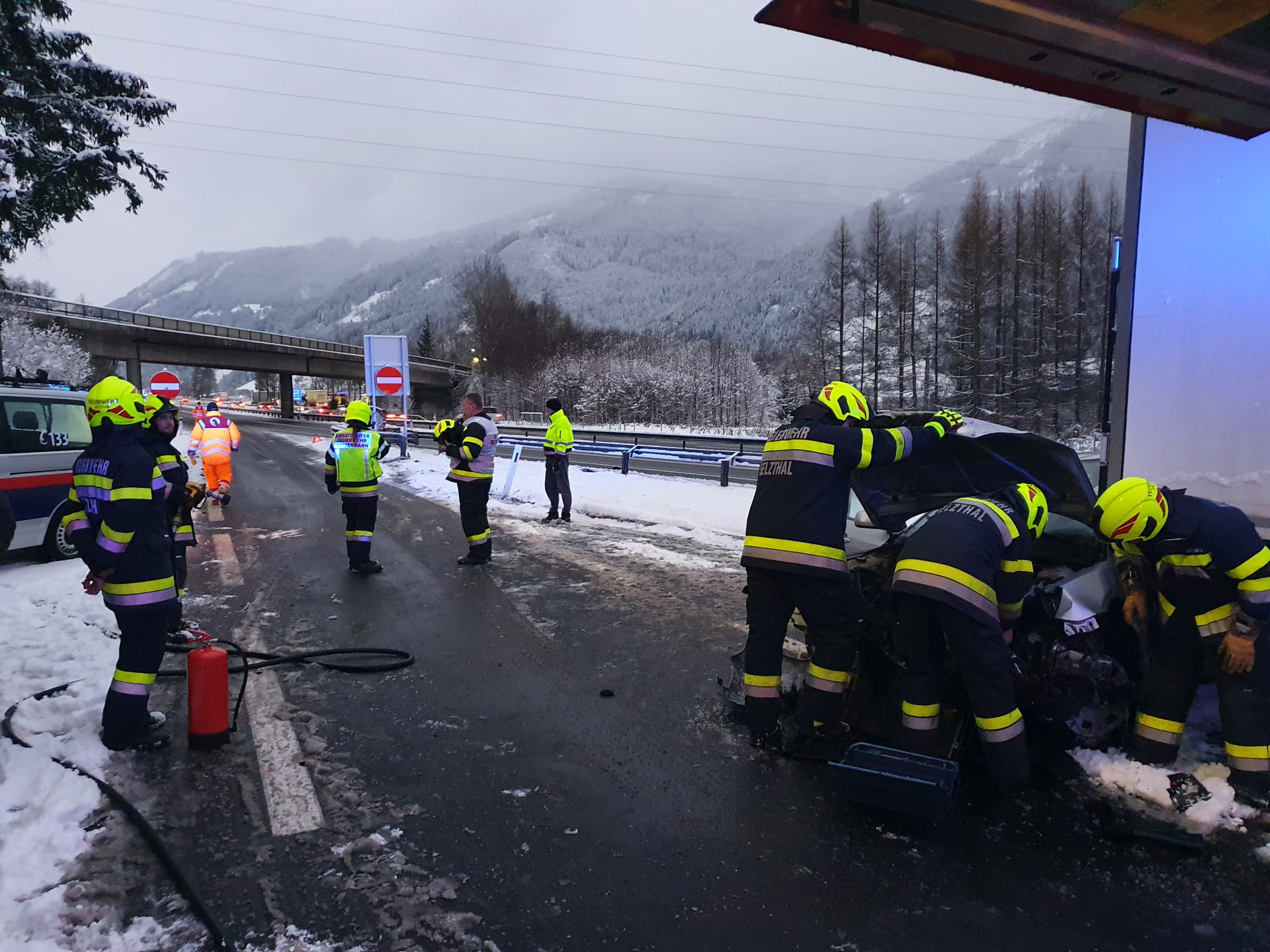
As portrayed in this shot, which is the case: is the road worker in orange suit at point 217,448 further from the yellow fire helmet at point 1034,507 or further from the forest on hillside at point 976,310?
the forest on hillside at point 976,310

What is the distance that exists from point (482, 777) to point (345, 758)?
2.49 feet

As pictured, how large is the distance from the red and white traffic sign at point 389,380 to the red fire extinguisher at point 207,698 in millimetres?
15143

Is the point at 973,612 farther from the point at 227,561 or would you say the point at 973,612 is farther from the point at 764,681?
the point at 227,561

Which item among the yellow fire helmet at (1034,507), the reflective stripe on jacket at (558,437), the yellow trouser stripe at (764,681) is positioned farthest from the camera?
the reflective stripe on jacket at (558,437)

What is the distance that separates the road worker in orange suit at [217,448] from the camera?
1298 cm

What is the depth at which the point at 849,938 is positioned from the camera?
8.55ft

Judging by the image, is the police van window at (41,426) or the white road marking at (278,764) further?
the police van window at (41,426)

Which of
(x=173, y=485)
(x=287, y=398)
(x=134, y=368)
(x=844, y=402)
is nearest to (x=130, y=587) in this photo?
(x=173, y=485)

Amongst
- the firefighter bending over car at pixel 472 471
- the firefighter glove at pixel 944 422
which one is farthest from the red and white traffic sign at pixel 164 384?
the firefighter glove at pixel 944 422

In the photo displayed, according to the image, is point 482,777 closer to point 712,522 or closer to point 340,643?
point 340,643

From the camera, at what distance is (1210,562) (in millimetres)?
3520

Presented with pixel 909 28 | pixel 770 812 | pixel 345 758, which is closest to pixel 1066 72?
pixel 909 28

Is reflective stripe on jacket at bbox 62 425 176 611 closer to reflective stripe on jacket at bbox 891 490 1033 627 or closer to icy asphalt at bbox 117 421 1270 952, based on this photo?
icy asphalt at bbox 117 421 1270 952

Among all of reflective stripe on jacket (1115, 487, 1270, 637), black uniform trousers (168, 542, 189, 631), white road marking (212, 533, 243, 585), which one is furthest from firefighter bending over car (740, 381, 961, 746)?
white road marking (212, 533, 243, 585)
